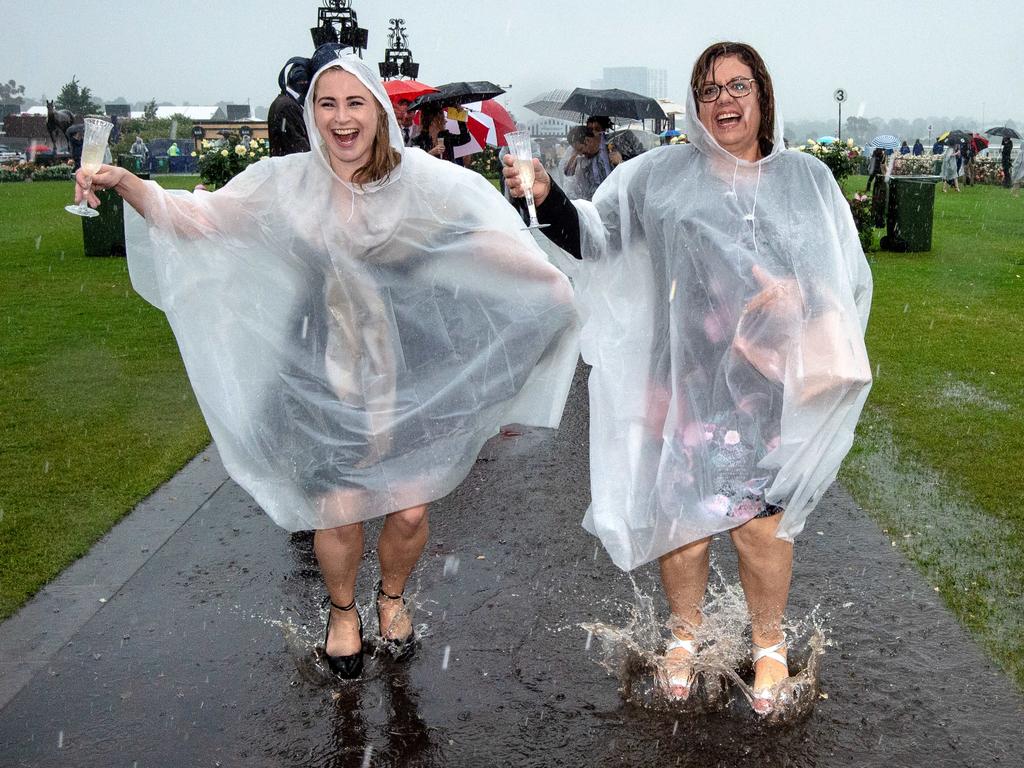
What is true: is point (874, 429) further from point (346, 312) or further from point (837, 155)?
point (837, 155)

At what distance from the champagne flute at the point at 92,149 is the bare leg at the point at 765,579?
7.19 feet

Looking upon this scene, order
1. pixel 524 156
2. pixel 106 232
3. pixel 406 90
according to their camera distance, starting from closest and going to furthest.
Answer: pixel 524 156 → pixel 406 90 → pixel 106 232

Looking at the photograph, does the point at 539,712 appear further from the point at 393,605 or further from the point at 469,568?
the point at 469,568

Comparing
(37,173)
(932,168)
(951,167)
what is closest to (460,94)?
(951,167)

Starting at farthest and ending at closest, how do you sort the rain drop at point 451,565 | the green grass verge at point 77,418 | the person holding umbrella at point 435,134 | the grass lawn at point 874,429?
the person holding umbrella at point 435,134
the green grass verge at point 77,418
the grass lawn at point 874,429
the rain drop at point 451,565

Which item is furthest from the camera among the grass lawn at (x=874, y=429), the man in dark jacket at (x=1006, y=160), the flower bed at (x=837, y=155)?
the man in dark jacket at (x=1006, y=160)

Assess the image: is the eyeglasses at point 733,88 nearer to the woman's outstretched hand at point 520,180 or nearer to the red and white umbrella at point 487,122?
the woman's outstretched hand at point 520,180

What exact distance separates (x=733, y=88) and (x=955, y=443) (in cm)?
398

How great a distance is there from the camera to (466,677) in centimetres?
379

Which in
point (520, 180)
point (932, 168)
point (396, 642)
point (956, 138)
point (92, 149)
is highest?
point (92, 149)

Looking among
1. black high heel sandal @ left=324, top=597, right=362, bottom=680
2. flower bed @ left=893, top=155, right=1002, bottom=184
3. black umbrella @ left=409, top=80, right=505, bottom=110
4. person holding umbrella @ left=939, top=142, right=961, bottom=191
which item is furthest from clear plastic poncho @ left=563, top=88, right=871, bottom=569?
flower bed @ left=893, top=155, right=1002, bottom=184

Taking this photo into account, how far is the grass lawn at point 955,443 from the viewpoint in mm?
4602

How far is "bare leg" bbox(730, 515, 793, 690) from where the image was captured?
3.59 m

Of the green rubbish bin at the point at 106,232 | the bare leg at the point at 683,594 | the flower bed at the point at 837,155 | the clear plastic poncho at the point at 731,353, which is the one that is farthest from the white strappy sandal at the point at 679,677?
the green rubbish bin at the point at 106,232
